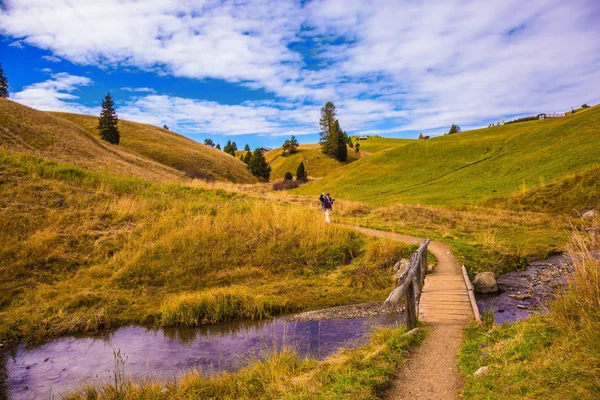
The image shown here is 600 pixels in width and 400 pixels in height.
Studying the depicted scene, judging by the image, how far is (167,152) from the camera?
72.8m

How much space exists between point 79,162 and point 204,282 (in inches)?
1039

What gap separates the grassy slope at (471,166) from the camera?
3462cm

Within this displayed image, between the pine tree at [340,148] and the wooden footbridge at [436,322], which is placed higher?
the pine tree at [340,148]

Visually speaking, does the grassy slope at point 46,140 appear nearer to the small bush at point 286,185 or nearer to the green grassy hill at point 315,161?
the small bush at point 286,185

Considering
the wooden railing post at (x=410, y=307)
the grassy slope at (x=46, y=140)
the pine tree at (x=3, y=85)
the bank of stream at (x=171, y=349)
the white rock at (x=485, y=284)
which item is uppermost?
the pine tree at (x=3, y=85)

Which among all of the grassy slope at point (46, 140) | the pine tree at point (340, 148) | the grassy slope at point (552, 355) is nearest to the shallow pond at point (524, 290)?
the grassy slope at point (552, 355)

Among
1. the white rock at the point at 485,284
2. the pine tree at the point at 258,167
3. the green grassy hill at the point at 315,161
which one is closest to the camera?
the white rock at the point at 485,284

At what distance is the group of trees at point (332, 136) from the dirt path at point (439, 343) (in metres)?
79.4

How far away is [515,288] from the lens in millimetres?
13148

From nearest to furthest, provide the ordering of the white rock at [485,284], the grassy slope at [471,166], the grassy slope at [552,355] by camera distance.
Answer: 1. the grassy slope at [552,355]
2. the white rock at [485,284]
3. the grassy slope at [471,166]

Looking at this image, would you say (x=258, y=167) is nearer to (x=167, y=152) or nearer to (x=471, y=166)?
(x=167, y=152)

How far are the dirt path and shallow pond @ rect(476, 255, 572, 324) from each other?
40.5 inches

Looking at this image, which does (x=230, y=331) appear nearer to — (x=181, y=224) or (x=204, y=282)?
(x=204, y=282)

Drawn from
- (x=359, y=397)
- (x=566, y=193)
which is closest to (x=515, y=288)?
(x=359, y=397)
